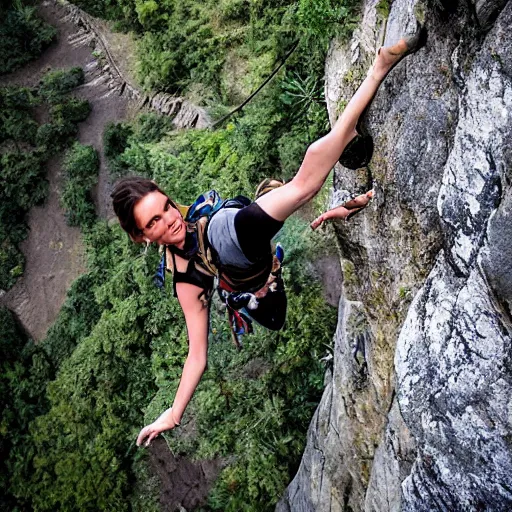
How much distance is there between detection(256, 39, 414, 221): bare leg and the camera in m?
2.82

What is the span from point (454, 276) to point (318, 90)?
6784 mm

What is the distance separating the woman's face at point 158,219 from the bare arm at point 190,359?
545 millimetres

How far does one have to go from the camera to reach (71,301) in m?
13.9

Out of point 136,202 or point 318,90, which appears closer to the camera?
point 136,202

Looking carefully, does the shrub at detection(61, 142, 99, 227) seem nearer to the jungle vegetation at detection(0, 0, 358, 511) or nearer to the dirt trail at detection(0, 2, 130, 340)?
the jungle vegetation at detection(0, 0, 358, 511)

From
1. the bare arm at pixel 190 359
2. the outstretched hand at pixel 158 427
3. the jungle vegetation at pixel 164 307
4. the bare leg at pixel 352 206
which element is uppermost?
the bare leg at pixel 352 206

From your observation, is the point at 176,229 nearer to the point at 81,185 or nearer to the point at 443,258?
the point at 443,258

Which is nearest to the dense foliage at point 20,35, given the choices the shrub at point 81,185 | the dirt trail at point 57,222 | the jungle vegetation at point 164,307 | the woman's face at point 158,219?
the dirt trail at point 57,222

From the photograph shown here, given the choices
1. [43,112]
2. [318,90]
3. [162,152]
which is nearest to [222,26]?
[162,152]

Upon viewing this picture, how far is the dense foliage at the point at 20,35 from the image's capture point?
15891 millimetres

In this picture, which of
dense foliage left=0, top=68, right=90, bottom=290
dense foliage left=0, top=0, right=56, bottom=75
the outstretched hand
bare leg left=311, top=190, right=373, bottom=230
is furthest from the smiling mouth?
dense foliage left=0, top=0, right=56, bottom=75

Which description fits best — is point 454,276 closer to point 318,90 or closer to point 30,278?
point 318,90

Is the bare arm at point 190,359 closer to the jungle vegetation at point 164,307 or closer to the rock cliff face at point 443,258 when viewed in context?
the rock cliff face at point 443,258

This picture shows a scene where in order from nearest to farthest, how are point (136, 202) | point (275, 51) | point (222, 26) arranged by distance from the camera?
point (136, 202) → point (275, 51) → point (222, 26)
